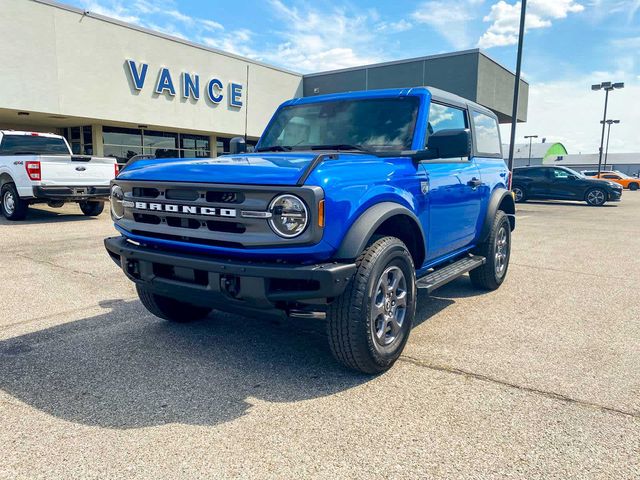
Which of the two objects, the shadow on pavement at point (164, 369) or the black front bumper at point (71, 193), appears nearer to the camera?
the shadow on pavement at point (164, 369)

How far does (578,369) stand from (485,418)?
3.63 ft

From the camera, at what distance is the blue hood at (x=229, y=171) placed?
279 centimetres

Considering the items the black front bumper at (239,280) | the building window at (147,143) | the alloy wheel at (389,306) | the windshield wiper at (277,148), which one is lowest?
the alloy wheel at (389,306)

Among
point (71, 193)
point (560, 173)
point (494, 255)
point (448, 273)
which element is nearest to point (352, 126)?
point (448, 273)

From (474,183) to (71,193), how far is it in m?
9.09

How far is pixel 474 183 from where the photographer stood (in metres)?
4.71

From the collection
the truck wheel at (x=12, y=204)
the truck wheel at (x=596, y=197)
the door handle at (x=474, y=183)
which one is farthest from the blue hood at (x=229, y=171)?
the truck wheel at (x=596, y=197)

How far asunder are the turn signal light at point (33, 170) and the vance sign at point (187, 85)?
9881mm

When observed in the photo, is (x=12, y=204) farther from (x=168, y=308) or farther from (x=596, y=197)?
(x=596, y=197)

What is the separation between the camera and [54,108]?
1684 centimetres

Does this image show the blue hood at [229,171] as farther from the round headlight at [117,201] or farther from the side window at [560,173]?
the side window at [560,173]

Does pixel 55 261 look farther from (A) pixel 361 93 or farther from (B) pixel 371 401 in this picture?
(B) pixel 371 401

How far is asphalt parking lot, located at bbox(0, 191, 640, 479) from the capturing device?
7.47ft

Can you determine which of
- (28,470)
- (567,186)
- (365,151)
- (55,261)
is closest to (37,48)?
(55,261)
